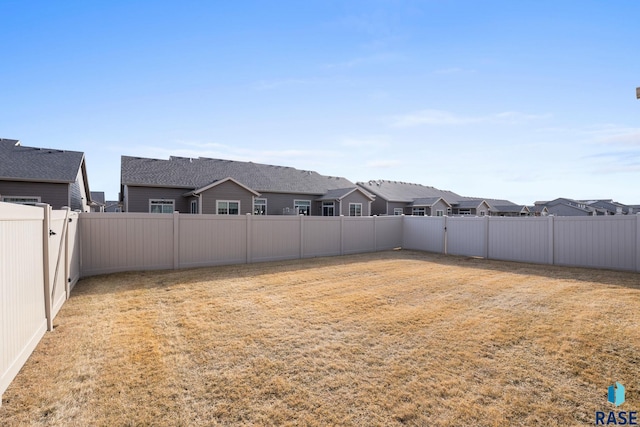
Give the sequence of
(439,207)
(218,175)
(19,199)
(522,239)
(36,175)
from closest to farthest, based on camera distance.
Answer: (522,239) → (19,199) → (36,175) → (218,175) → (439,207)

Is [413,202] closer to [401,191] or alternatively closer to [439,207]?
[401,191]

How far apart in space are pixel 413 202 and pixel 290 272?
83.4ft

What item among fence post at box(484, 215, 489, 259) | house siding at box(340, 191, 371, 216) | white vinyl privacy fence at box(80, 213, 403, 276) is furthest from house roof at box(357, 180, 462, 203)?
white vinyl privacy fence at box(80, 213, 403, 276)

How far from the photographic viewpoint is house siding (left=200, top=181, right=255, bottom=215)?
57.9ft

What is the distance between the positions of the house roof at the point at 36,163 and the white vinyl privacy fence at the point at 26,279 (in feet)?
37.2

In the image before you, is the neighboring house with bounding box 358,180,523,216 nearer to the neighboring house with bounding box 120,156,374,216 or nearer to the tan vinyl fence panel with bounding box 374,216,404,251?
the neighboring house with bounding box 120,156,374,216

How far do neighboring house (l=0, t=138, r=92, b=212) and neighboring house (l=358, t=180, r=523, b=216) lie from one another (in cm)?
2311

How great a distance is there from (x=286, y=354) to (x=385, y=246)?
37.5 feet

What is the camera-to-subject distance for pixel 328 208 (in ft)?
80.2

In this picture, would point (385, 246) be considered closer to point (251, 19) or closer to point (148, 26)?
point (251, 19)

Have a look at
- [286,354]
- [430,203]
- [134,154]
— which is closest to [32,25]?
[286,354]

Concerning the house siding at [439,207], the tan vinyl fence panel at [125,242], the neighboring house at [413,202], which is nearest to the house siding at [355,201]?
the neighboring house at [413,202]

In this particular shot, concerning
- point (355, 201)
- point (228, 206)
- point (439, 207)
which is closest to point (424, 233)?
point (355, 201)

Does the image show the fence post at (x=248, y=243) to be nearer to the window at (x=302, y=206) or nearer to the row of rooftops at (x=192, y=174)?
the row of rooftops at (x=192, y=174)
